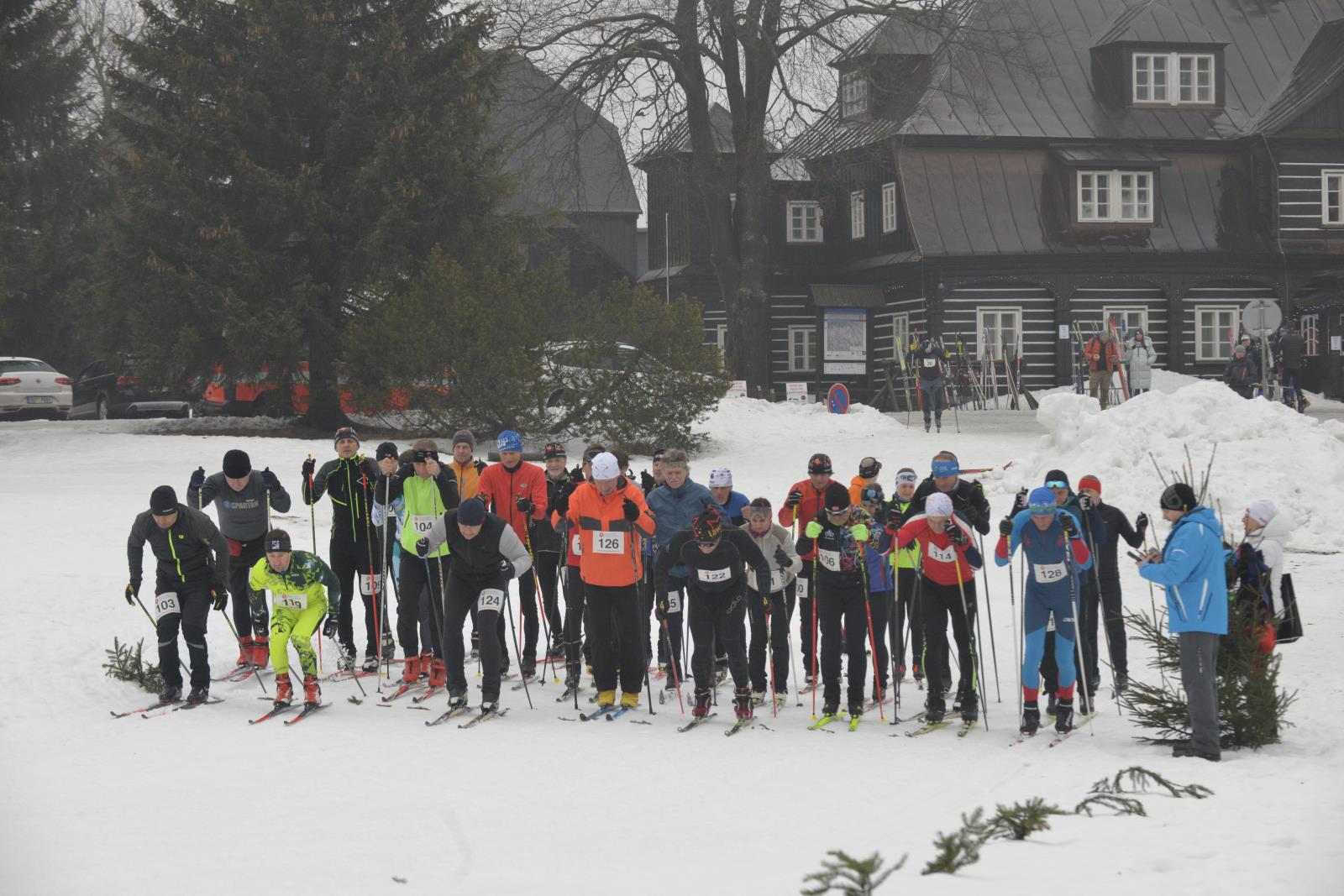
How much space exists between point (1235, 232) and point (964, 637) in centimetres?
3173

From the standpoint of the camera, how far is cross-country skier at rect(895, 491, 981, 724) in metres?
10.4

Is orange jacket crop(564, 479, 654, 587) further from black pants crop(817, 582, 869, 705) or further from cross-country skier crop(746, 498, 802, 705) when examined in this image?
black pants crop(817, 582, 869, 705)

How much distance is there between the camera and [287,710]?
11.0 m

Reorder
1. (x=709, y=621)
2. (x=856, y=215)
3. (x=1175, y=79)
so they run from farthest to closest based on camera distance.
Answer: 1. (x=856, y=215)
2. (x=1175, y=79)
3. (x=709, y=621)

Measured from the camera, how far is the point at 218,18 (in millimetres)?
25969

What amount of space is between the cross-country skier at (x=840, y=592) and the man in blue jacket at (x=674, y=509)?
0.85 metres

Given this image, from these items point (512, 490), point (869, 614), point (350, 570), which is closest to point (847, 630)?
point (869, 614)

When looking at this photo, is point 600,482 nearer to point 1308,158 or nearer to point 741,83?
point 741,83

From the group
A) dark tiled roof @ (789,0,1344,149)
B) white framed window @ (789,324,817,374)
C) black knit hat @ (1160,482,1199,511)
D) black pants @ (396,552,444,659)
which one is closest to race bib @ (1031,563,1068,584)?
black knit hat @ (1160,482,1199,511)

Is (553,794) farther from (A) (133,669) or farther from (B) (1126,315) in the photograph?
(B) (1126,315)

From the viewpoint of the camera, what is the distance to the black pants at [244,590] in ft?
39.7

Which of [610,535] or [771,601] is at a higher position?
[610,535]

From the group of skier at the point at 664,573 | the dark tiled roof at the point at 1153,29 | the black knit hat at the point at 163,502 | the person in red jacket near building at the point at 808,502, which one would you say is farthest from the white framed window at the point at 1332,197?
the black knit hat at the point at 163,502

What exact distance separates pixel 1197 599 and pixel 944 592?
171 cm
